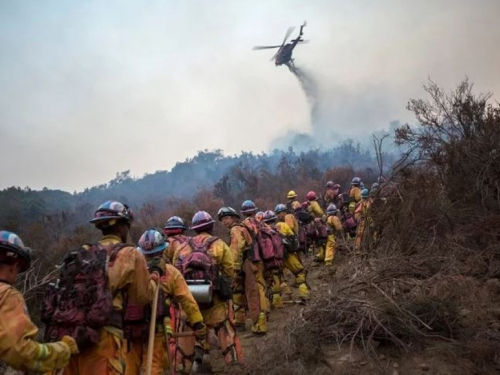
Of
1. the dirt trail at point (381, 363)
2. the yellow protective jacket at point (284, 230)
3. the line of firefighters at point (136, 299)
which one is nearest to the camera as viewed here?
the line of firefighters at point (136, 299)

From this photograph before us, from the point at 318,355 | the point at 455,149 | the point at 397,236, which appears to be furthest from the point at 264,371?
the point at 455,149

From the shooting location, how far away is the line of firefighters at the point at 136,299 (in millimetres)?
2727

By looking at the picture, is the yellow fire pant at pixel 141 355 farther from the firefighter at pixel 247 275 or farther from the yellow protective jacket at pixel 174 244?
the firefighter at pixel 247 275

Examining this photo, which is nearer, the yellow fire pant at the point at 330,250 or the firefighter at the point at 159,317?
the firefighter at the point at 159,317

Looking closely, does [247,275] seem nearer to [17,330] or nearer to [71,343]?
[71,343]

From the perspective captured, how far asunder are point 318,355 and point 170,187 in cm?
10156

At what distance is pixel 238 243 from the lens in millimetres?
7359

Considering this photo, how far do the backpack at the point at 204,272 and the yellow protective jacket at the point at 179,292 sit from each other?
95 centimetres

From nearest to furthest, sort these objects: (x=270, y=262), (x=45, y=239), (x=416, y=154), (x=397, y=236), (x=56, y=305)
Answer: (x=56, y=305)
(x=397, y=236)
(x=270, y=262)
(x=416, y=154)
(x=45, y=239)

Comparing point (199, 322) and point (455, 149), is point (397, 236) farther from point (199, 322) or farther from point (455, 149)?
point (199, 322)

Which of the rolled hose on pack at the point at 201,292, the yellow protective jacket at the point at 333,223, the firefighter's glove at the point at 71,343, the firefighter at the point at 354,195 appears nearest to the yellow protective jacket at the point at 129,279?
the firefighter's glove at the point at 71,343

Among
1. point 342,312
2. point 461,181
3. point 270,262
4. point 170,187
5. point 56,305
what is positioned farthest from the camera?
point 170,187

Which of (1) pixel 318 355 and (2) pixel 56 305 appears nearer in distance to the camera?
(2) pixel 56 305

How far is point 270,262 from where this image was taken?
7.74 m
